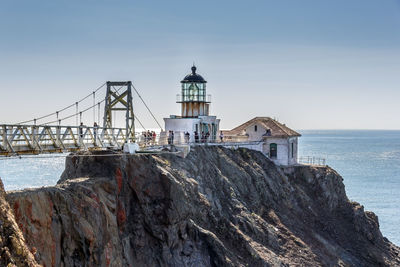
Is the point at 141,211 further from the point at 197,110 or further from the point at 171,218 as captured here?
the point at 197,110

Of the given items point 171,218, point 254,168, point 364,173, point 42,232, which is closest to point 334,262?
A: point 254,168

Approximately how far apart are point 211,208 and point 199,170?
3.62m

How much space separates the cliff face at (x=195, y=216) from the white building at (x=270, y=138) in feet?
6.53

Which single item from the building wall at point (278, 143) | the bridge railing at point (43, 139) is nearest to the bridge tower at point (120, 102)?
the bridge railing at point (43, 139)

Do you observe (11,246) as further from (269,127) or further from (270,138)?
(269,127)

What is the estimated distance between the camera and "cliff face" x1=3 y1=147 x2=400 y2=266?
79.8ft

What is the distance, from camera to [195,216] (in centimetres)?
3148

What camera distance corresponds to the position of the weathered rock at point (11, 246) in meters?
17.9

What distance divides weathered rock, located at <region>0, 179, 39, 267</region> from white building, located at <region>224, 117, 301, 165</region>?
100 ft

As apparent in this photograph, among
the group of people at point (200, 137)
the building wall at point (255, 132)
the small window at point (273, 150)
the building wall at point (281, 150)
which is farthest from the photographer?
the building wall at point (255, 132)

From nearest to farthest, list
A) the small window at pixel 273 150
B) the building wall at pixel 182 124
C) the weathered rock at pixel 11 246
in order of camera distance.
A: the weathered rock at pixel 11 246
the building wall at pixel 182 124
the small window at pixel 273 150

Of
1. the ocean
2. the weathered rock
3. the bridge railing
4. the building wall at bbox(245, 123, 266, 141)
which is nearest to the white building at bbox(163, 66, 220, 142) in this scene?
the building wall at bbox(245, 123, 266, 141)

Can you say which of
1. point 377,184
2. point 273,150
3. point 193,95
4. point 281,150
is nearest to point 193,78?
point 193,95

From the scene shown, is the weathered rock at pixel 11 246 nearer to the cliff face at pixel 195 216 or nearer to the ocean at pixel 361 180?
the cliff face at pixel 195 216
